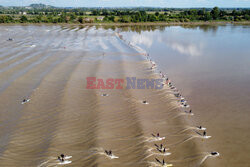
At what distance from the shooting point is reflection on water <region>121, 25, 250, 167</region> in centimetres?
1566

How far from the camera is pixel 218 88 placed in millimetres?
25203

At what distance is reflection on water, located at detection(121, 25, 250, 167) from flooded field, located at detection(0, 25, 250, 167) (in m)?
0.09

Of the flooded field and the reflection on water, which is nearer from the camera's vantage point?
the flooded field

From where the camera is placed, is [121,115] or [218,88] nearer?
[121,115]

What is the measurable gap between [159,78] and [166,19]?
93522mm

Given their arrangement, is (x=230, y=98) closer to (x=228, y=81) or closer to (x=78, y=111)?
(x=228, y=81)

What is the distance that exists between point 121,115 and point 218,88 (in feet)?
43.8

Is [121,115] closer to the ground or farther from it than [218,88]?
closer to the ground

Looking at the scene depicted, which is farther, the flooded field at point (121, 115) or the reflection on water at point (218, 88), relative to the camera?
the reflection on water at point (218, 88)

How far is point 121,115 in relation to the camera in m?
19.4

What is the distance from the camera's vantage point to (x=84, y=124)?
58.6 ft

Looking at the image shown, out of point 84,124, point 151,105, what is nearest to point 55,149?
point 84,124

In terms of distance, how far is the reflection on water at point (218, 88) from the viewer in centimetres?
1566

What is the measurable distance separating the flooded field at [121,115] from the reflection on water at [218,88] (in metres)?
0.09
